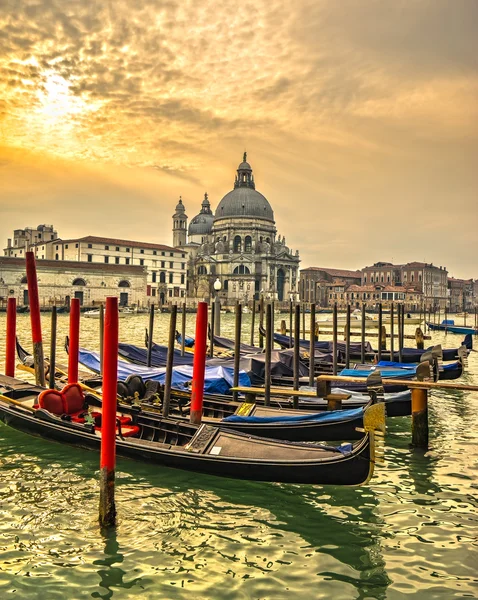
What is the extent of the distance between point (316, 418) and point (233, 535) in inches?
91.8

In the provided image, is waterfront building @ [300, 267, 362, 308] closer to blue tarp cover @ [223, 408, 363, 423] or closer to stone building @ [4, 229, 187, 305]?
stone building @ [4, 229, 187, 305]

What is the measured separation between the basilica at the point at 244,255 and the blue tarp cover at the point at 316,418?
6352 centimetres

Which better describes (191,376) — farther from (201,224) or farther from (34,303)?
(201,224)

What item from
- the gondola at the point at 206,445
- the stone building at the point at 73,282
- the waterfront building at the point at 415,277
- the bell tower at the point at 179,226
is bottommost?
the gondola at the point at 206,445

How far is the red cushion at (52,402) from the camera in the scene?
24.2 ft

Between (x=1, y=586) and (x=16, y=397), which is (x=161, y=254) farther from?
(x=1, y=586)

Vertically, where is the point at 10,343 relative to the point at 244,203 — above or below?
below

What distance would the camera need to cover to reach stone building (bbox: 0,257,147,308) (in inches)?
1917

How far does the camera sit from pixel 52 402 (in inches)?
294

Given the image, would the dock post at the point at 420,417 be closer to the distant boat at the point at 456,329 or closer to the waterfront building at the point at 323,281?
the distant boat at the point at 456,329

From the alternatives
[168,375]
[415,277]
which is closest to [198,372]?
[168,375]

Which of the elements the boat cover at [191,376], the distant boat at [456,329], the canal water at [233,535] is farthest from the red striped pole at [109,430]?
the distant boat at [456,329]

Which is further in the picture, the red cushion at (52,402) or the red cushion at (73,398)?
the red cushion at (73,398)

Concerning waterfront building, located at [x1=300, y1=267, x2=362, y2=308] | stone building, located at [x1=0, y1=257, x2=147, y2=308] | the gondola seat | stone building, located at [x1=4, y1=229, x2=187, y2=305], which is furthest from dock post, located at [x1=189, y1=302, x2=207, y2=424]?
waterfront building, located at [x1=300, y1=267, x2=362, y2=308]
